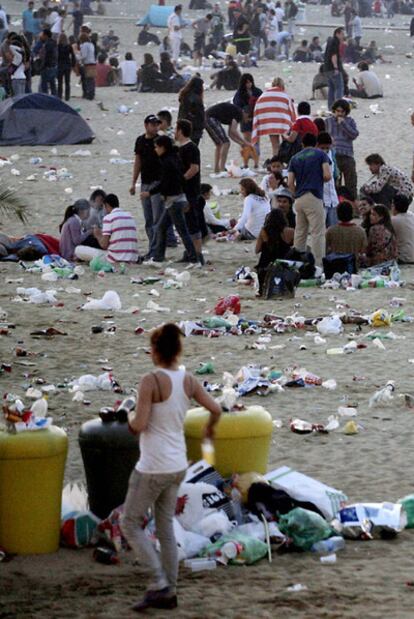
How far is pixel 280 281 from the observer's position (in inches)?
548

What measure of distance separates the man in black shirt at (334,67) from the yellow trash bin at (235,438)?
19729 mm

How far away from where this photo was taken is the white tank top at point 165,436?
20.9 feet

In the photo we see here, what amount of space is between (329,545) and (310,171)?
786cm

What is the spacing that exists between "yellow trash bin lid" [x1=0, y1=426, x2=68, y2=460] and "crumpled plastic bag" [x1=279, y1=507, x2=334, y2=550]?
1117mm

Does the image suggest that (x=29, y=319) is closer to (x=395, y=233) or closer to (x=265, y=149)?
(x=395, y=233)

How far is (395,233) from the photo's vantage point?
15.5 metres

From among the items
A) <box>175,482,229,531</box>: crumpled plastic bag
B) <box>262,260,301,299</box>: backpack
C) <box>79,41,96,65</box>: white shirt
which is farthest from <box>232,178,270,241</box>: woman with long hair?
<box>79,41,96,65</box>: white shirt

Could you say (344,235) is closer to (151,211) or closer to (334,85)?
(151,211)

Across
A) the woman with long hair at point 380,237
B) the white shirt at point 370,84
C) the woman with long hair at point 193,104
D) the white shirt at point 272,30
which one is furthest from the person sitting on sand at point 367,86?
the woman with long hair at point 380,237

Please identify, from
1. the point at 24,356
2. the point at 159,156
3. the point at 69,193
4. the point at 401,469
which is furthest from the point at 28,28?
the point at 401,469

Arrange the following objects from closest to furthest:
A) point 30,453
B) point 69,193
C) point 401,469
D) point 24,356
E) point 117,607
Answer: point 117,607
point 30,453
point 401,469
point 24,356
point 69,193

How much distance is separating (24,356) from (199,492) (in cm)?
461

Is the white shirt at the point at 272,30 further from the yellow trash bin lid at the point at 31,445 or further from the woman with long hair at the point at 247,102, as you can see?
the yellow trash bin lid at the point at 31,445

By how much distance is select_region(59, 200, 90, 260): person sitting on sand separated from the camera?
15.9 m
